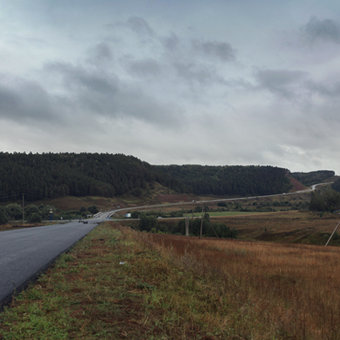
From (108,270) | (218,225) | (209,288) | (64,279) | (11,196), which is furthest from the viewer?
(11,196)

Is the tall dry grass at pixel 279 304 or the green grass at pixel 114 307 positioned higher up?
the green grass at pixel 114 307

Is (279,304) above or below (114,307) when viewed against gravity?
below

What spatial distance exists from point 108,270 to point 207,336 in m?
6.76

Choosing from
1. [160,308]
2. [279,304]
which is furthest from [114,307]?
[279,304]

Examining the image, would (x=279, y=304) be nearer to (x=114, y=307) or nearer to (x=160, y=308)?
(x=160, y=308)

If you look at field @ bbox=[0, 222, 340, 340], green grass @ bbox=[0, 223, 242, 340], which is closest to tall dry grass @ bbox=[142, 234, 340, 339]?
field @ bbox=[0, 222, 340, 340]

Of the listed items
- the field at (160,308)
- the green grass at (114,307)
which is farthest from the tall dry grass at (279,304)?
the green grass at (114,307)

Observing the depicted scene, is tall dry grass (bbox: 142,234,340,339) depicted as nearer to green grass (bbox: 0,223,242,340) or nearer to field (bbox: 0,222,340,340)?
field (bbox: 0,222,340,340)

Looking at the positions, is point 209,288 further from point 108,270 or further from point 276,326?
point 108,270

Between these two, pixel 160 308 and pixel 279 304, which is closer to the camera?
pixel 160 308

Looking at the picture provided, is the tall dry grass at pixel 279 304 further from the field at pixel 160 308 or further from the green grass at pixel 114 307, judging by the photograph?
the green grass at pixel 114 307

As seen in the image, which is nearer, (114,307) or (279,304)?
(114,307)

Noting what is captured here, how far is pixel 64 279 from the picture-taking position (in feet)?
34.3

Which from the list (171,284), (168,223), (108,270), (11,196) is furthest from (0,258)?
(11,196)
